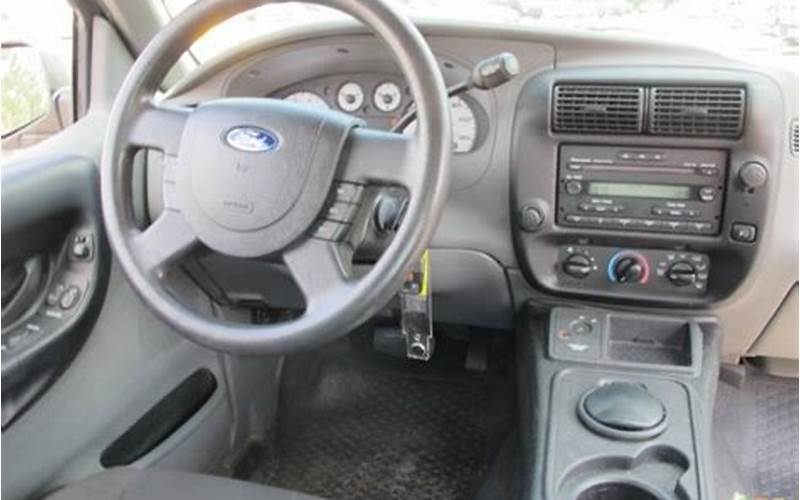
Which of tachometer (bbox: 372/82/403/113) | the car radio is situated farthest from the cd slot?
tachometer (bbox: 372/82/403/113)

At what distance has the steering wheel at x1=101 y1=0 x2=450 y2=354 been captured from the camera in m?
1.00

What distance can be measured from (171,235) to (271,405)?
3.20 ft

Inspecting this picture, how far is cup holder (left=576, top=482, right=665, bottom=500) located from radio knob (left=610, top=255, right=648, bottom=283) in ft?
1.16

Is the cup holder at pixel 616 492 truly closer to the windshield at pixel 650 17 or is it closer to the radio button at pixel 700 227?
the radio button at pixel 700 227

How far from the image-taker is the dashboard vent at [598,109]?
4.39 ft

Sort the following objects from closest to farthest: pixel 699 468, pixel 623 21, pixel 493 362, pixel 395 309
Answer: pixel 699 468 → pixel 623 21 → pixel 395 309 → pixel 493 362

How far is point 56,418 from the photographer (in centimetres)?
133

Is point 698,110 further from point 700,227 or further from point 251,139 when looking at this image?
point 251,139

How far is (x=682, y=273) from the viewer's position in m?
1.43

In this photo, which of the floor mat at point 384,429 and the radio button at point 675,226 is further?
the floor mat at point 384,429

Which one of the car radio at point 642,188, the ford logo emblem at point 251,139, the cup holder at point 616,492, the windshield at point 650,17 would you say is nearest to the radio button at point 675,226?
the car radio at point 642,188

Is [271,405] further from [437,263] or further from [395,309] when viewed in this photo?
[437,263]

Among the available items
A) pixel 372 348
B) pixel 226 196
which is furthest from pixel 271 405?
pixel 226 196

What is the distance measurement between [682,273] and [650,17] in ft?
1.45
